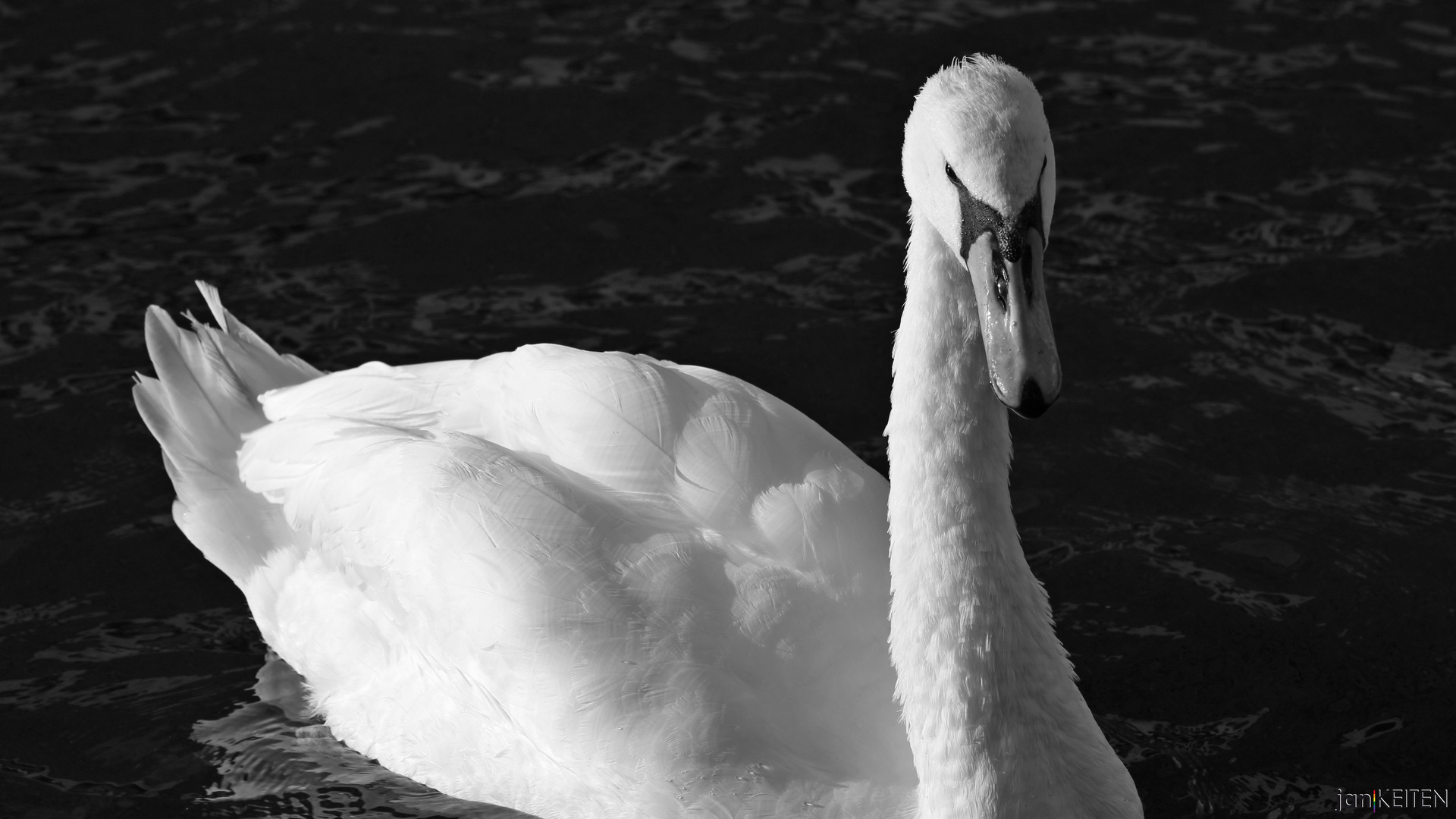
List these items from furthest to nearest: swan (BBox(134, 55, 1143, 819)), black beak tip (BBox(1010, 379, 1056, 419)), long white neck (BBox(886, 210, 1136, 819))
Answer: long white neck (BBox(886, 210, 1136, 819))
swan (BBox(134, 55, 1143, 819))
black beak tip (BBox(1010, 379, 1056, 419))

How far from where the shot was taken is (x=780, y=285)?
9055 mm

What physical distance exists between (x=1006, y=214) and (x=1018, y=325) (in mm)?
283

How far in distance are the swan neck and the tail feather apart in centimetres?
280

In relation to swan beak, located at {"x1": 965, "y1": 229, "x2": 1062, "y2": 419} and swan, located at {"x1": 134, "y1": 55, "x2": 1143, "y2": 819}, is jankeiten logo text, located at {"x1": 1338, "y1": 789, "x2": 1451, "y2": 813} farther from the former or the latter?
swan beak, located at {"x1": 965, "y1": 229, "x2": 1062, "y2": 419}

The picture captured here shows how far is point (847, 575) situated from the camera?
5.82 meters

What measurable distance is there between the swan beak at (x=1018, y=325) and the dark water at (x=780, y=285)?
221 cm

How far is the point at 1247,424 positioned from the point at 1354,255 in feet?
5.00

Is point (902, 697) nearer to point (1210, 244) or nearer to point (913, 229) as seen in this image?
point (913, 229)

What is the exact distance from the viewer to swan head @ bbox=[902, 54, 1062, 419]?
4.46m

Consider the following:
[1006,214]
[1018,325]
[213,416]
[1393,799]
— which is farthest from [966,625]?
[213,416]

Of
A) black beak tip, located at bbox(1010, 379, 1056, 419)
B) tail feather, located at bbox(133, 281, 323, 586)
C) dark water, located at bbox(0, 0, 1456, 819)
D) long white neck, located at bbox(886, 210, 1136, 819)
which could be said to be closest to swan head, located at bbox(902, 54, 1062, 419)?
black beak tip, located at bbox(1010, 379, 1056, 419)

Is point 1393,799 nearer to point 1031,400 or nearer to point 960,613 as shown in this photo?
point 960,613

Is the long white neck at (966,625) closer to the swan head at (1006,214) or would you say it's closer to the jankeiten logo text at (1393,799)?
the swan head at (1006,214)

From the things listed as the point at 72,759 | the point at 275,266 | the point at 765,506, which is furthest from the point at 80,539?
the point at 765,506
